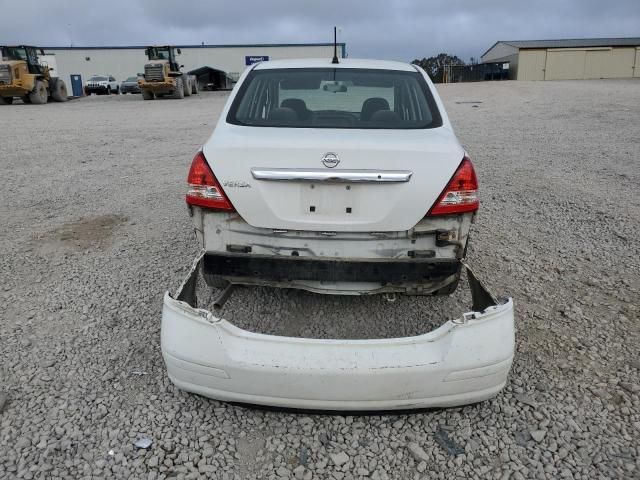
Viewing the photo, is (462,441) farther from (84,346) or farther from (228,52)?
(228,52)

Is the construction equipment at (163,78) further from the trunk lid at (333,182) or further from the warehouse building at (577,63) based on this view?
the warehouse building at (577,63)

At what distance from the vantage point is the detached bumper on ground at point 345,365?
2195mm

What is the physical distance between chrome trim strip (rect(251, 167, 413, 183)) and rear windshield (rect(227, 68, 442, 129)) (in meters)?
0.88

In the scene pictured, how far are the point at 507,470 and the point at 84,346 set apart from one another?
8.03ft

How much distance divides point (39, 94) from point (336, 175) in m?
26.5

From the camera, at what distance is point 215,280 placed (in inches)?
120

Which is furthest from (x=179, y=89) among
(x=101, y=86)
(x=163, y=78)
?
(x=101, y=86)

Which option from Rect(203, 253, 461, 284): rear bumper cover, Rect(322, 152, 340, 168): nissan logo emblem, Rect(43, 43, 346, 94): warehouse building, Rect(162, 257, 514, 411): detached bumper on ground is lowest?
Rect(162, 257, 514, 411): detached bumper on ground

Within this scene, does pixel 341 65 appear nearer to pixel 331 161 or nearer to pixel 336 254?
pixel 331 161

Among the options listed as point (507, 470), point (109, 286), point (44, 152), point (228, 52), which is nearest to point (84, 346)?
point (109, 286)

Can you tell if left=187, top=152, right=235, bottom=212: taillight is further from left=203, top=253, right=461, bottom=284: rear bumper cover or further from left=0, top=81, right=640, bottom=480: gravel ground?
left=0, top=81, right=640, bottom=480: gravel ground

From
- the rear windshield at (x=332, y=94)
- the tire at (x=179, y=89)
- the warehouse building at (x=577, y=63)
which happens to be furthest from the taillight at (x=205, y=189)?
the warehouse building at (x=577, y=63)

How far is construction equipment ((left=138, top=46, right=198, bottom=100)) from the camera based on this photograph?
2616 centimetres

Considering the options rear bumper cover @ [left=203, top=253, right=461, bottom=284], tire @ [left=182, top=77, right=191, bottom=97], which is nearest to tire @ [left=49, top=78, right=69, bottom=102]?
tire @ [left=182, top=77, right=191, bottom=97]
